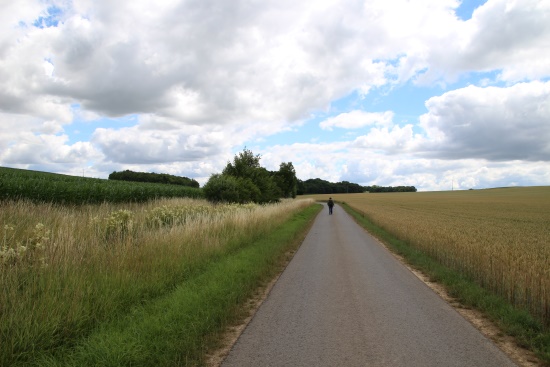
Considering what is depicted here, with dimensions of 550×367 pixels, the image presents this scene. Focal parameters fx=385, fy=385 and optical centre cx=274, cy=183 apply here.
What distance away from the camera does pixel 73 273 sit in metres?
6.23

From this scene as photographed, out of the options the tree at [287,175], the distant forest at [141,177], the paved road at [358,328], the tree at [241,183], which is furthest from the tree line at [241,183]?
the distant forest at [141,177]

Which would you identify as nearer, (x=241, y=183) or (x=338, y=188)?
(x=241, y=183)

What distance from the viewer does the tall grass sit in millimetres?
4555

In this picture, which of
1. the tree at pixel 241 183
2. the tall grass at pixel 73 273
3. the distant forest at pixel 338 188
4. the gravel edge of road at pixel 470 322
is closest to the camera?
the tall grass at pixel 73 273

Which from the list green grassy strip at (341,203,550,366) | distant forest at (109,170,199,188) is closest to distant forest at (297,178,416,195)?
distant forest at (109,170,199,188)

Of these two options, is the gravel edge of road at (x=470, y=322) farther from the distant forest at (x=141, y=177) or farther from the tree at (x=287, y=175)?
the tree at (x=287, y=175)

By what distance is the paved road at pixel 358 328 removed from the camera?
15.3 feet

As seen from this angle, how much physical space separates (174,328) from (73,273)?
224 centimetres

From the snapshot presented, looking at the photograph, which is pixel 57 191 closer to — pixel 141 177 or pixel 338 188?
pixel 141 177

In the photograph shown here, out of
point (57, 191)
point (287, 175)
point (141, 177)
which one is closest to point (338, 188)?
point (287, 175)

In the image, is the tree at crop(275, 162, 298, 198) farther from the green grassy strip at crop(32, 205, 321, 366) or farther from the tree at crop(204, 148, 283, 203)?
the green grassy strip at crop(32, 205, 321, 366)

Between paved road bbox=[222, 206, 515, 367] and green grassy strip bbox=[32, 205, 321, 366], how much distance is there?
49 cm

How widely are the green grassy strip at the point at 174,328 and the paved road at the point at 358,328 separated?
486mm

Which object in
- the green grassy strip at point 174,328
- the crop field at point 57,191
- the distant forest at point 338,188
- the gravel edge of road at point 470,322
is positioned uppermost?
the distant forest at point 338,188
